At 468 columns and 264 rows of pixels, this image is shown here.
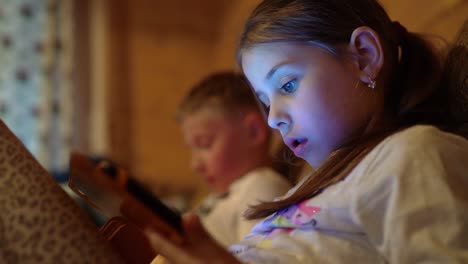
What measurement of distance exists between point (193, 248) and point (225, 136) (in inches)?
45.1

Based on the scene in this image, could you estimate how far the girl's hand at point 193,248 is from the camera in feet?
2.05

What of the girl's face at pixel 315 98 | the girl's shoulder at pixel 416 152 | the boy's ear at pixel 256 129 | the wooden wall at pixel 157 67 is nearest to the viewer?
the girl's shoulder at pixel 416 152

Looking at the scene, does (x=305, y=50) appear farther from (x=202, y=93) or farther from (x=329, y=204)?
(x=202, y=93)

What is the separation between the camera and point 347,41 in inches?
37.0

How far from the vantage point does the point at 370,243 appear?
771 millimetres

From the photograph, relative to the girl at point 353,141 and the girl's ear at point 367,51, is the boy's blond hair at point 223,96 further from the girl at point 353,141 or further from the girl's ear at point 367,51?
the girl's ear at point 367,51

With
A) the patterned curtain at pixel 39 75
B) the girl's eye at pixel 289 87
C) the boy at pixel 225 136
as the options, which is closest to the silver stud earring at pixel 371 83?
the girl's eye at pixel 289 87

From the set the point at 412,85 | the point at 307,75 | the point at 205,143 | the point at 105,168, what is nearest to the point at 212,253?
the point at 105,168

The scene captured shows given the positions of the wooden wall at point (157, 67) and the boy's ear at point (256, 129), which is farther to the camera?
the wooden wall at point (157, 67)

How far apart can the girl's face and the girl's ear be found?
0.01 metres

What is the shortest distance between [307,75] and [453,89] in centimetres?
26

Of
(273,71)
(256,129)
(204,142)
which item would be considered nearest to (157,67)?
(204,142)

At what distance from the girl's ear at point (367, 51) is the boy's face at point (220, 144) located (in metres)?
0.84

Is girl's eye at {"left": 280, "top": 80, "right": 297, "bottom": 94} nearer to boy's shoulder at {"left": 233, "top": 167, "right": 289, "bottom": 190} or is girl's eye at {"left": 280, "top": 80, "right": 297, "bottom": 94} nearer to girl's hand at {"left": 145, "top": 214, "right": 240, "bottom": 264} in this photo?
girl's hand at {"left": 145, "top": 214, "right": 240, "bottom": 264}
